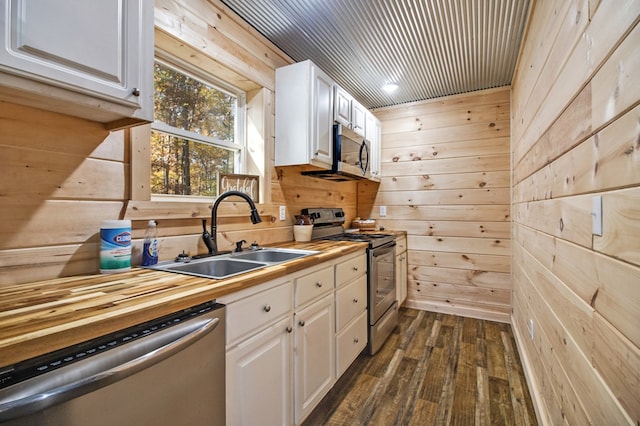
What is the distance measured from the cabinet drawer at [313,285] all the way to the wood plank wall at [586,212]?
3.63 feet

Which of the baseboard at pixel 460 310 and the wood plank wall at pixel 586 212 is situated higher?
the wood plank wall at pixel 586 212

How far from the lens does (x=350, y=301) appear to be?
2.12 meters

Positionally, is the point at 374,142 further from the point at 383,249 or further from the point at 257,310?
the point at 257,310

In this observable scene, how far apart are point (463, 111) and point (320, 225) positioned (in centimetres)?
212

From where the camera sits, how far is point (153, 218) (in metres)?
1.50

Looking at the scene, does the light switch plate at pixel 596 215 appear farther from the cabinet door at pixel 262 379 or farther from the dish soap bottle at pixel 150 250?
the dish soap bottle at pixel 150 250

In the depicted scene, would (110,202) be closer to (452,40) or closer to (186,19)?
(186,19)

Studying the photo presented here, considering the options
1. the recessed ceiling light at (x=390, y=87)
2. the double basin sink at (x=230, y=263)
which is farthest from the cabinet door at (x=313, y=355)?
the recessed ceiling light at (x=390, y=87)

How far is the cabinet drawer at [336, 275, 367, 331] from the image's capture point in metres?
1.96

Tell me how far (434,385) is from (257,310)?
150 cm

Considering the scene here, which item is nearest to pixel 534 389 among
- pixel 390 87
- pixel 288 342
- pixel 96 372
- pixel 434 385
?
pixel 434 385

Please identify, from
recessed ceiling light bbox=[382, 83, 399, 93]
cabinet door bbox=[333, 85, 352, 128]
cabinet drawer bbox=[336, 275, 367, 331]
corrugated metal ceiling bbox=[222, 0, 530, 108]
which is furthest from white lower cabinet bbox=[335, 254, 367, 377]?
recessed ceiling light bbox=[382, 83, 399, 93]

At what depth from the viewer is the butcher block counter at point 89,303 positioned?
0.65 m

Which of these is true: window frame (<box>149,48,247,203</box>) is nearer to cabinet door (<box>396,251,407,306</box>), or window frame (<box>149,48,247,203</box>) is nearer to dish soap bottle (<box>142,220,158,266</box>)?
dish soap bottle (<box>142,220,158,266</box>)
